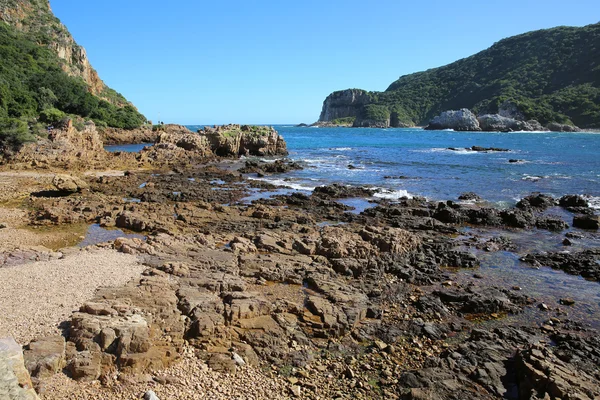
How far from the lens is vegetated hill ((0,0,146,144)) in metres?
50.2

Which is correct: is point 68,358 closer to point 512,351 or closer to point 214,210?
point 512,351

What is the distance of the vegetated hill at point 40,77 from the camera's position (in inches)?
1977

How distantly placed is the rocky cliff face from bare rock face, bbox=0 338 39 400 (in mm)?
92258

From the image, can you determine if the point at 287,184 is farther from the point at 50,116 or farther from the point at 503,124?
the point at 503,124

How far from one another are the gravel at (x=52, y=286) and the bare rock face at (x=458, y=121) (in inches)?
5578

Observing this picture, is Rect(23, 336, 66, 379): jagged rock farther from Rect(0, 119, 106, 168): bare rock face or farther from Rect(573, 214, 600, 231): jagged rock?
Rect(0, 119, 106, 168): bare rock face

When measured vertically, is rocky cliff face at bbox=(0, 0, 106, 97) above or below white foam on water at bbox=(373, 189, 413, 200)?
above

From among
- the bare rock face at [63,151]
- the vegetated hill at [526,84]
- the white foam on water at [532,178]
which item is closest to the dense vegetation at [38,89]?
the bare rock face at [63,151]

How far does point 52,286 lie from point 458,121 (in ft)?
482

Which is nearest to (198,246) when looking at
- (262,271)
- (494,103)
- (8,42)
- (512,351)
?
(262,271)

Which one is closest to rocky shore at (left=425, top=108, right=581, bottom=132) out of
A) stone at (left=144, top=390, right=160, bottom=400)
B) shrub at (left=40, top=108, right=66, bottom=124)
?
shrub at (left=40, top=108, right=66, bottom=124)

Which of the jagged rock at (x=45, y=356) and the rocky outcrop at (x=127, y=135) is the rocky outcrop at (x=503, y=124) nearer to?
the rocky outcrop at (x=127, y=135)

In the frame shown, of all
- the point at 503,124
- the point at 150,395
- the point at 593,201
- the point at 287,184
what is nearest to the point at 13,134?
the point at 287,184

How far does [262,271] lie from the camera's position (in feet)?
45.0
